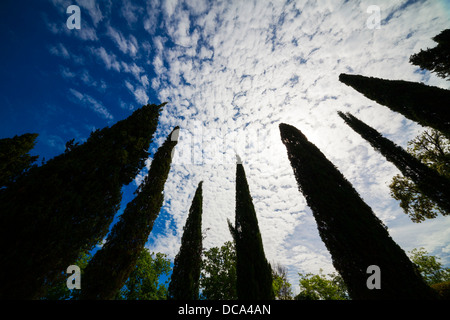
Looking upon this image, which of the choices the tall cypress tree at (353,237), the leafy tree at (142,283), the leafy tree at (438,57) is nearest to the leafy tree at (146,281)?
the leafy tree at (142,283)

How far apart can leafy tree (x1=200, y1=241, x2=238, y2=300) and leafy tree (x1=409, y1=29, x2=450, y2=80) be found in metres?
23.7

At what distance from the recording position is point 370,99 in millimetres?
10719

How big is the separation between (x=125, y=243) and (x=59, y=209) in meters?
3.24

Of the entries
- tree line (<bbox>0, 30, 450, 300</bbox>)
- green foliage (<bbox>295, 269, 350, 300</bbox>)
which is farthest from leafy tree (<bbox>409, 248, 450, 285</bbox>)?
tree line (<bbox>0, 30, 450, 300</bbox>)

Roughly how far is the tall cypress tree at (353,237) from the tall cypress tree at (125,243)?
8.11 metres

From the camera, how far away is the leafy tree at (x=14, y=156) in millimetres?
12008

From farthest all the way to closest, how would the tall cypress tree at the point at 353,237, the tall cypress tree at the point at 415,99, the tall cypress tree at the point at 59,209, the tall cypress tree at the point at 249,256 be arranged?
the tall cypress tree at the point at 249,256
the tall cypress tree at the point at 415,99
the tall cypress tree at the point at 59,209
the tall cypress tree at the point at 353,237

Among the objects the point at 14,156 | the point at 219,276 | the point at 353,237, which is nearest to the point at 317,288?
the point at 219,276

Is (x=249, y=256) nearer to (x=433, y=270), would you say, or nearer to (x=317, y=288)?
(x=317, y=288)

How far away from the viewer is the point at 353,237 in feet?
19.4

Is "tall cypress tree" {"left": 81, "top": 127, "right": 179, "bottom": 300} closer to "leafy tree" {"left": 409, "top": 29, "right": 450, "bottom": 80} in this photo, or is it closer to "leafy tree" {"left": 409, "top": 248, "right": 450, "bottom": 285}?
"leafy tree" {"left": 409, "top": 29, "right": 450, "bottom": 80}

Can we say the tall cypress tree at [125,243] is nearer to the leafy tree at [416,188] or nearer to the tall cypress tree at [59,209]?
the tall cypress tree at [59,209]

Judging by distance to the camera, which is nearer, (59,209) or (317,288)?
(59,209)

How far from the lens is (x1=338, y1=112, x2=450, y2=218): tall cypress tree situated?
8227mm
